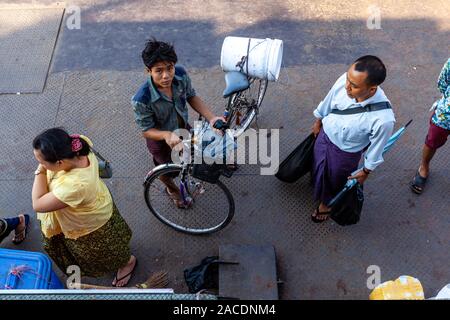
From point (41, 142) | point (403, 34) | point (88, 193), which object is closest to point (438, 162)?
point (403, 34)

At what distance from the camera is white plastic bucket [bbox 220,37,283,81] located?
340 cm

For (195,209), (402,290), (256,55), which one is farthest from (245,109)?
(402,290)

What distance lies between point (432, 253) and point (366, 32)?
283 cm

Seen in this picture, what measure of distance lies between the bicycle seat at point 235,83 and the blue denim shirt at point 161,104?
0.45m

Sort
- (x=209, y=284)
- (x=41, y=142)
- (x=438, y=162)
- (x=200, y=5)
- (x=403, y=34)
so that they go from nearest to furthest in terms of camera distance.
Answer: (x=41, y=142) → (x=209, y=284) → (x=438, y=162) → (x=403, y=34) → (x=200, y=5)

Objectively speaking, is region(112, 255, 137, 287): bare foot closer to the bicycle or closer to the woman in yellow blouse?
the woman in yellow blouse

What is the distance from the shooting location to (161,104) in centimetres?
285

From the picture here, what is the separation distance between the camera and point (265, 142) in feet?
14.0

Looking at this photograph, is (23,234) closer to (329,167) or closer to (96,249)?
(96,249)

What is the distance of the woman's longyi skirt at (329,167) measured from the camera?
3115 mm

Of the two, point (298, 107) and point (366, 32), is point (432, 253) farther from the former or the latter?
point (366, 32)

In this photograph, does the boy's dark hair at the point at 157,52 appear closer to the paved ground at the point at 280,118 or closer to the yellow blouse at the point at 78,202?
the yellow blouse at the point at 78,202

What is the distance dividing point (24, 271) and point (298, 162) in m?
2.18

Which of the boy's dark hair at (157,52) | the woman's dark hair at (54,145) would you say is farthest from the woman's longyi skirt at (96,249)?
the boy's dark hair at (157,52)
